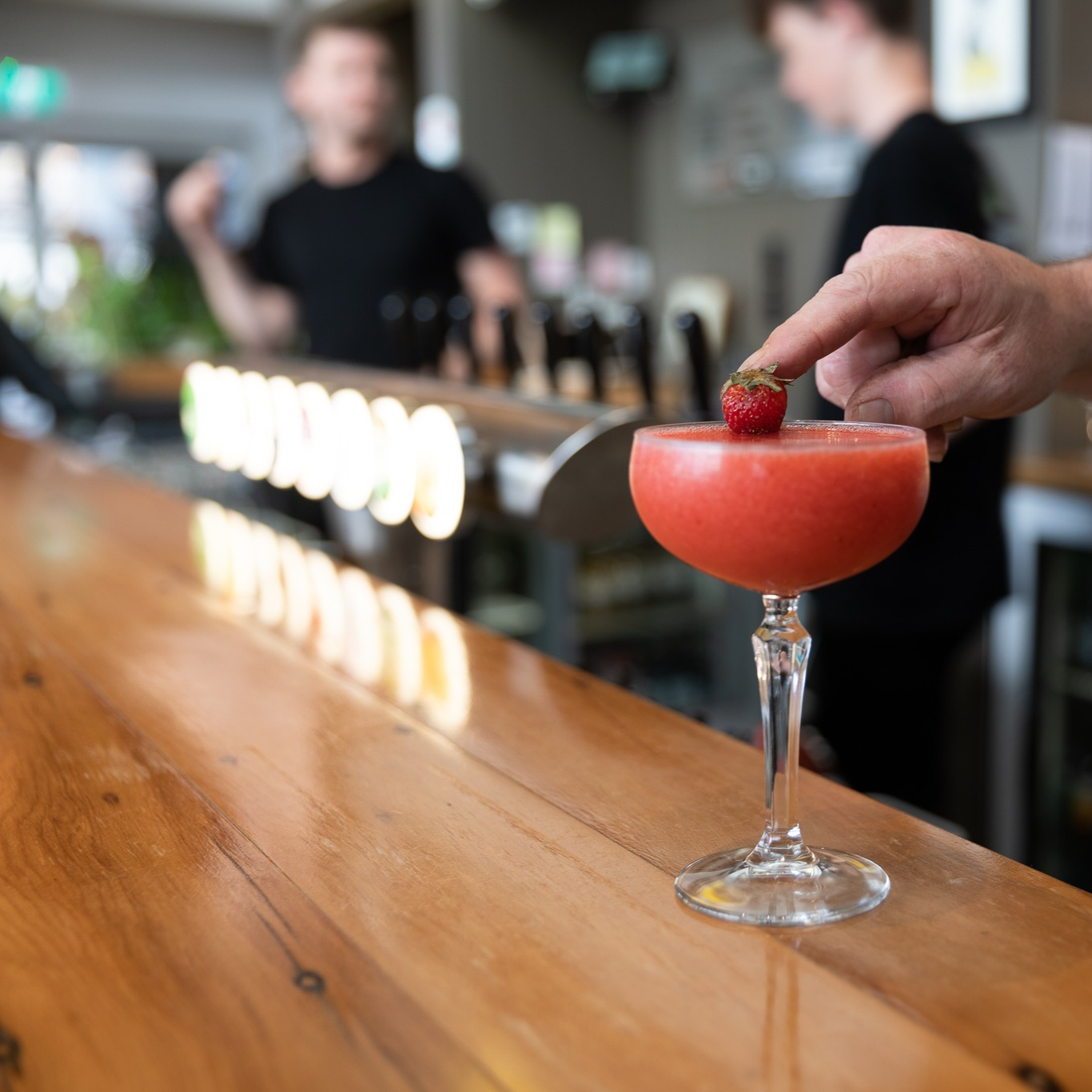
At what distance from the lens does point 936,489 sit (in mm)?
2027

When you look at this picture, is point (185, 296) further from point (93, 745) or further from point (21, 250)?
point (93, 745)

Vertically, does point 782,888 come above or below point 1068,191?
below

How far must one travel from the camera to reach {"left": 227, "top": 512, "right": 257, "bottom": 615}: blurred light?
1467 millimetres

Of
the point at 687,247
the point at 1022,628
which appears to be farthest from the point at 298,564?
the point at 687,247

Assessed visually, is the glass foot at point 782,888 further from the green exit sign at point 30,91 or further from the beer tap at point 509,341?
the green exit sign at point 30,91

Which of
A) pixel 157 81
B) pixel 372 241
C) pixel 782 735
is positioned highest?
pixel 157 81

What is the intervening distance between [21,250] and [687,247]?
15.5 ft

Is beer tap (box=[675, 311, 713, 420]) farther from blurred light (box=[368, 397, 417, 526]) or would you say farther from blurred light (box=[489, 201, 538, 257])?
blurred light (box=[489, 201, 538, 257])

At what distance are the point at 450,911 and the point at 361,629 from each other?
67 cm

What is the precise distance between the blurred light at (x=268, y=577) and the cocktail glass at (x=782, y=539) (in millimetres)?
733

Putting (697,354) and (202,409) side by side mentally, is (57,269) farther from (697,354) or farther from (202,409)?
(697,354)

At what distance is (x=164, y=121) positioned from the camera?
7.96 metres

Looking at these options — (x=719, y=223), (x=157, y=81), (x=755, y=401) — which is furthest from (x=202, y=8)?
(x=755, y=401)

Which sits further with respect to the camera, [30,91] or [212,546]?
[30,91]
